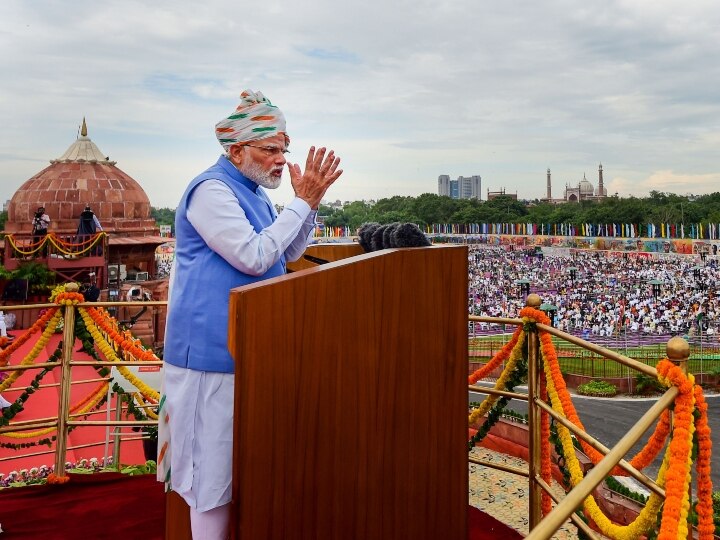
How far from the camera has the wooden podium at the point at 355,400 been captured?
4.10 ft

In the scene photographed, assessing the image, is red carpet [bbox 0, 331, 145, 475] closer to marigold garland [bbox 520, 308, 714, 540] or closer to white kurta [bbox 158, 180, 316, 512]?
white kurta [bbox 158, 180, 316, 512]

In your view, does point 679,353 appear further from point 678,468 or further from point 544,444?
point 544,444

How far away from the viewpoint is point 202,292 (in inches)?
60.6

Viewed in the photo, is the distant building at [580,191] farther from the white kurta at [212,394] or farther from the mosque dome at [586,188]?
the white kurta at [212,394]

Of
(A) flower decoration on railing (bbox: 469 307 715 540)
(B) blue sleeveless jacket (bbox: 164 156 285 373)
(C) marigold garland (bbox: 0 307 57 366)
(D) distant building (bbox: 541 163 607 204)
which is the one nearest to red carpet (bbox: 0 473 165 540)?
(C) marigold garland (bbox: 0 307 57 366)

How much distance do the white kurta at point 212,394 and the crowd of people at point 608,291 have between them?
11.4 metres

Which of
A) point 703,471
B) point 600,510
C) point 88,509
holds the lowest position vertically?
point 88,509

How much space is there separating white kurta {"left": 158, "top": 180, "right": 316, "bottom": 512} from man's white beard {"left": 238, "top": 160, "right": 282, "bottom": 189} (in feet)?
0.43

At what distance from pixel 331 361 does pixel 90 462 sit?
3.64 m

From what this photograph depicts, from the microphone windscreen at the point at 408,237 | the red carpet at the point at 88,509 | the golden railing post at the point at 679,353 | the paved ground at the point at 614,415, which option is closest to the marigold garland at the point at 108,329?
the red carpet at the point at 88,509

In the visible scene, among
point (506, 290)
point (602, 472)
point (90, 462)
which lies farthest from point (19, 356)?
point (506, 290)

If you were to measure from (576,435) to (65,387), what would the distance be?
2431 millimetres

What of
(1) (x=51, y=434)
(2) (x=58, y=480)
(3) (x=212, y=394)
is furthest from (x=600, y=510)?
(1) (x=51, y=434)

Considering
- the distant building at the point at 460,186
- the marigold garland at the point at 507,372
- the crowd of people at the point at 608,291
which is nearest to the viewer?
the marigold garland at the point at 507,372
